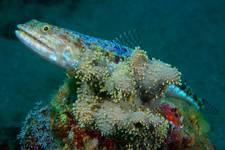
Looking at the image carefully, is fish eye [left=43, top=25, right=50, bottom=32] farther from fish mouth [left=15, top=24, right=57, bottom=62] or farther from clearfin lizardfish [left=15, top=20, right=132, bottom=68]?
fish mouth [left=15, top=24, right=57, bottom=62]

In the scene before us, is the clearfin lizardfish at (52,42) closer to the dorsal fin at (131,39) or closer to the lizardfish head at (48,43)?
the lizardfish head at (48,43)

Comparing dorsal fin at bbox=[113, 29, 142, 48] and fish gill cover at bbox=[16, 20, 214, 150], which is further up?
dorsal fin at bbox=[113, 29, 142, 48]

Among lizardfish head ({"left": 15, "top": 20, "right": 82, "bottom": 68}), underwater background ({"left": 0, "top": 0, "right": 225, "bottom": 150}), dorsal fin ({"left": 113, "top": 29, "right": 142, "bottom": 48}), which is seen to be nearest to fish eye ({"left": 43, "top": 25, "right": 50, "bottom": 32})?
lizardfish head ({"left": 15, "top": 20, "right": 82, "bottom": 68})

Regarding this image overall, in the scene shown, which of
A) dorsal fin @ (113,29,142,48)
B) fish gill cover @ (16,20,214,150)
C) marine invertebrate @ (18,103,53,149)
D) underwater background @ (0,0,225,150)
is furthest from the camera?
underwater background @ (0,0,225,150)

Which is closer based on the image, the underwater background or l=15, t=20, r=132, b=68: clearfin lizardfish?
l=15, t=20, r=132, b=68: clearfin lizardfish

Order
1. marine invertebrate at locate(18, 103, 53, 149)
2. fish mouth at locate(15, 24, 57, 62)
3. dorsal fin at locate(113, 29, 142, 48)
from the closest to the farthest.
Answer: marine invertebrate at locate(18, 103, 53, 149)
fish mouth at locate(15, 24, 57, 62)
dorsal fin at locate(113, 29, 142, 48)

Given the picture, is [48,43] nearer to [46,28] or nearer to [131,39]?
[46,28]

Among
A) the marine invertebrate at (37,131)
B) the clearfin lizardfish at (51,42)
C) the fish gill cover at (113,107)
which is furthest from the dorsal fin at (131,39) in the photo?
the fish gill cover at (113,107)
